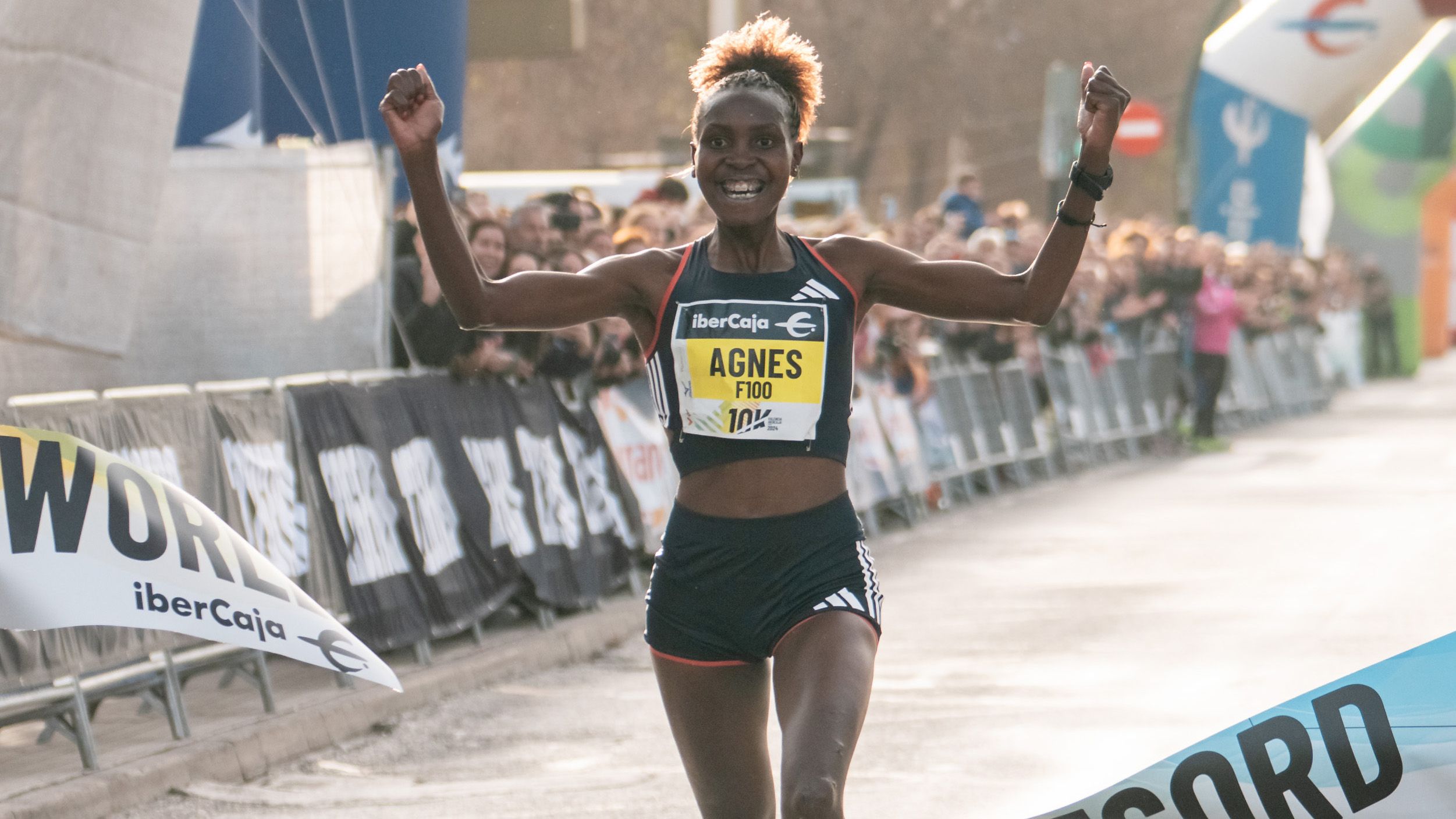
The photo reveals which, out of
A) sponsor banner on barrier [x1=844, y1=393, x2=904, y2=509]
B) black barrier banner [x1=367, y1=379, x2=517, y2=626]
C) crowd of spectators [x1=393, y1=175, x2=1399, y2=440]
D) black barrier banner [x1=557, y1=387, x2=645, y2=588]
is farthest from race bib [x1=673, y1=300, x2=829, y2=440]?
sponsor banner on barrier [x1=844, y1=393, x2=904, y2=509]

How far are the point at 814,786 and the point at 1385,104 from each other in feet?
118

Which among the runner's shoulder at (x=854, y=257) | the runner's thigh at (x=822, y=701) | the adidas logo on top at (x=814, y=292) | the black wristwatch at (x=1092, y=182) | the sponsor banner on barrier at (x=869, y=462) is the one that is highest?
the black wristwatch at (x=1092, y=182)

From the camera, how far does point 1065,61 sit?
45.8 metres

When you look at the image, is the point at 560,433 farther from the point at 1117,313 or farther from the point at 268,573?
the point at 1117,313

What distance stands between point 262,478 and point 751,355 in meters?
4.35

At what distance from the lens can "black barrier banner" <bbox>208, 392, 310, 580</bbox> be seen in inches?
310

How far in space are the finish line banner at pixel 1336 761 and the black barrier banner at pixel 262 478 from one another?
14.3 feet

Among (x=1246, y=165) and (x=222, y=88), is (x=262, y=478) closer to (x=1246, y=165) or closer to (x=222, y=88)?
(x=222, y=88)

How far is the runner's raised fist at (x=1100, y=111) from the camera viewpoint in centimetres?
405

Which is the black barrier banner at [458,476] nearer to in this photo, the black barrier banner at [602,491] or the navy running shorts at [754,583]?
the black barrier banner at [602,491]

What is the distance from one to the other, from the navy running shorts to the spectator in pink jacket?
1738 centimetres

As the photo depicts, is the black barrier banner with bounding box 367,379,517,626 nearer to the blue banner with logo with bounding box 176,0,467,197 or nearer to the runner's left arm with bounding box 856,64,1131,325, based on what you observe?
the blue banner with logo with bounding box 176,0,467,197

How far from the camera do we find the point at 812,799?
12.2ft

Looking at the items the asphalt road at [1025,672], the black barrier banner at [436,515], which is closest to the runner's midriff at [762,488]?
the asphalt road at [1025,672]
